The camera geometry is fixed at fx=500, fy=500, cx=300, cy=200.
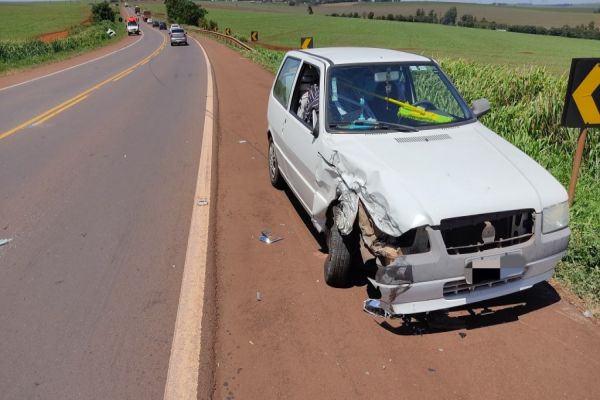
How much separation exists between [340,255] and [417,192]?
0.93 m

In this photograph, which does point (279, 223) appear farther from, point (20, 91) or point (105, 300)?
point (20, 91)

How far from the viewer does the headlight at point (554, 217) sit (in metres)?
3.58

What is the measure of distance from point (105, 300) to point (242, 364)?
4.82ft

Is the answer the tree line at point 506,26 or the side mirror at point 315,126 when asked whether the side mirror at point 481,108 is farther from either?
the tree line at point 506,26

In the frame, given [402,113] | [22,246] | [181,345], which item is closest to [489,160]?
[402,113]

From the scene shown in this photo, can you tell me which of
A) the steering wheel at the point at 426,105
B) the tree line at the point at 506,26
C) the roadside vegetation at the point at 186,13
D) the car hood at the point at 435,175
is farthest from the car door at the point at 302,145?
the roadside vegetation at the point at 186,13

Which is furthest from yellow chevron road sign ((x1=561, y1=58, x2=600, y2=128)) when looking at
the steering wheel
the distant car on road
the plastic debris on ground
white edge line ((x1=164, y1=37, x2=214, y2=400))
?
the distant car on road

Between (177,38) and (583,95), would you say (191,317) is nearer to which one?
(583,95)

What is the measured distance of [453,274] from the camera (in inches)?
134

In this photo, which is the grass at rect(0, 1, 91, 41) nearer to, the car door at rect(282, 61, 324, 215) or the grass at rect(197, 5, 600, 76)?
the grass at rect(197, 5, 600, 76)

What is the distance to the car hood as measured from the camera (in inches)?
133

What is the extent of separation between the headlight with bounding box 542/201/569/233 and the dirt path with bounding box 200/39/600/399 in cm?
73

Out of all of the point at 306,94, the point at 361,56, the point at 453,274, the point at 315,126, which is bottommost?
the point at 453,274

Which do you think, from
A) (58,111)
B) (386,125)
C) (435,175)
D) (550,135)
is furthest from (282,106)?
(58,111)
